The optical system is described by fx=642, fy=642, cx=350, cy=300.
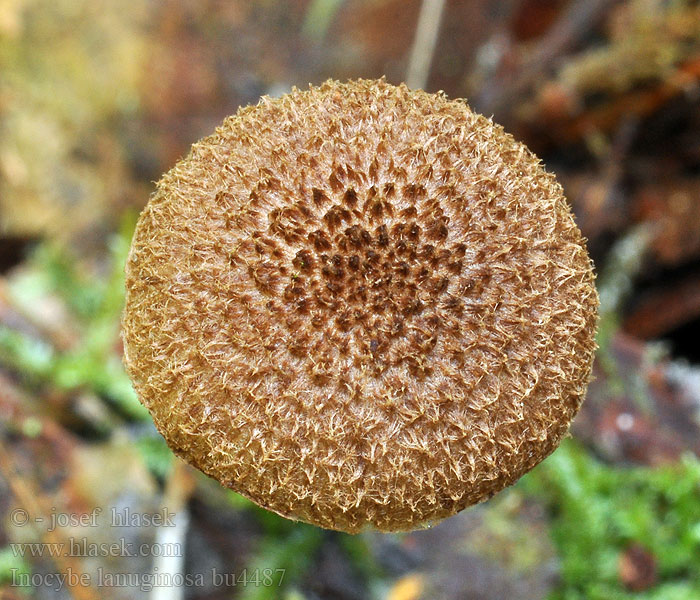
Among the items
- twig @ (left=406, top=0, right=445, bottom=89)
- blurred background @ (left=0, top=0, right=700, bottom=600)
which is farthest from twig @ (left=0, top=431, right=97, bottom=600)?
twig @ (left=406, top=0, right=445, bottom=89)

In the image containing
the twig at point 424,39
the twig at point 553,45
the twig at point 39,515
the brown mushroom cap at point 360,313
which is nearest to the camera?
the brown mushroom cap at point 360,313

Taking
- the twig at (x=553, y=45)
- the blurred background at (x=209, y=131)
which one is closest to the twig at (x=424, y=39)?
the blurred background at (x=209, y=131)

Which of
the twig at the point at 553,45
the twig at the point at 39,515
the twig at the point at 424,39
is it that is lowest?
the twig at the point at 39,515

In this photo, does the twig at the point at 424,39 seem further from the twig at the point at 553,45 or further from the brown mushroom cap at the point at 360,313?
the brown mushroom cap at the point at 360,313

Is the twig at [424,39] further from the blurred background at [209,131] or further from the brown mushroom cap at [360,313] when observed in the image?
the brown mushroom cap at [360,313]

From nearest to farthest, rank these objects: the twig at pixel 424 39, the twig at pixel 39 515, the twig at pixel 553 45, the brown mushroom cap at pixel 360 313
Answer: the brown mushroom cap at pixel 360 313
the twig at pixel 39 515
the twig at pixel 553 45
the twig at pixel 424 39

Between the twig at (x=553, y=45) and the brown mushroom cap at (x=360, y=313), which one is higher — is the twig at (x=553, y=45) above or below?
above

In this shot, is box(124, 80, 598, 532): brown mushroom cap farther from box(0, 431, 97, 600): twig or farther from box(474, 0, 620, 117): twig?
box(474, 0, 620, 117): twig

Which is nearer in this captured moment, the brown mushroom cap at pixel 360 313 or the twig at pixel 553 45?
the brown mushroom cap at pixel 360 313

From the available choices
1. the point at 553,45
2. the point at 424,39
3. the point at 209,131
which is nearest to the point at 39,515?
the point at 209,131
